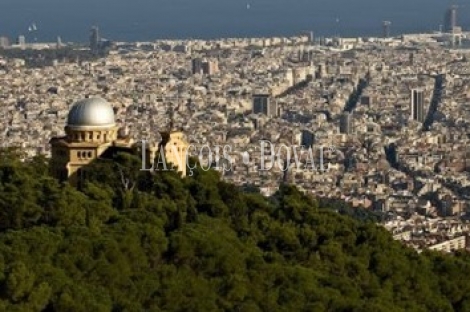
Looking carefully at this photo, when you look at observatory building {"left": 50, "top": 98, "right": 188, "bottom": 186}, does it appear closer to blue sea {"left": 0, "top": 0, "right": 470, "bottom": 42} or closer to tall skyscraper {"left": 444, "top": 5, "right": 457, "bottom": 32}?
blue sea {"left": 0, "top": 0, "right": 470, "bottom": 42}

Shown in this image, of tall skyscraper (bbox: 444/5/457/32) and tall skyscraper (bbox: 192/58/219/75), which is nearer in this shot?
tall skyscraper (bbox: 192/58/219/75)

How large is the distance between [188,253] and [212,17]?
89.9 meters

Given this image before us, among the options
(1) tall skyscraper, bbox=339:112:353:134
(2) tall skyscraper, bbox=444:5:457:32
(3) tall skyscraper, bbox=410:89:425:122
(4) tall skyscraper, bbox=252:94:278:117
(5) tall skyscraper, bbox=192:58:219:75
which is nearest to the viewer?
(1) tall skyscraper, bbox=339:112:353:134

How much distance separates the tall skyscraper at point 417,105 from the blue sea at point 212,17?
35.5 meters

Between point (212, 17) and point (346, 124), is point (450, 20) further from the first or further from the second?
point (346, 124)

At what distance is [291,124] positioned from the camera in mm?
43094

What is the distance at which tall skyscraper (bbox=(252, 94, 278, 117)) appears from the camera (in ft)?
154

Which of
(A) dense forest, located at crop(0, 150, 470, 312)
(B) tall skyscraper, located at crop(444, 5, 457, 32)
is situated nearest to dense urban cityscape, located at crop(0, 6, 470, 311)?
(A) dense forest, located at crop(0, 150, 470, 312)

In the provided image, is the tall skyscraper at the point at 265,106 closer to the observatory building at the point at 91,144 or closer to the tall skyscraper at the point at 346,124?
the tall skyscraper at the point at 346,124

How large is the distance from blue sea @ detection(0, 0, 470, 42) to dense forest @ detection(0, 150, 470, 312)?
2567 inches

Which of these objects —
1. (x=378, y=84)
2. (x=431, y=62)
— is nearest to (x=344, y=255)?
(x=378, y=84)

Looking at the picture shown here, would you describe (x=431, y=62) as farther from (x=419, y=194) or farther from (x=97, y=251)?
(x=97, y=251)

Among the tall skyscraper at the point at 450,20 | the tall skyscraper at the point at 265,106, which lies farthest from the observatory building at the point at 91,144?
the tall skyscraper at the point at 450,20

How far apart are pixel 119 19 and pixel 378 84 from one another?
47125mm
